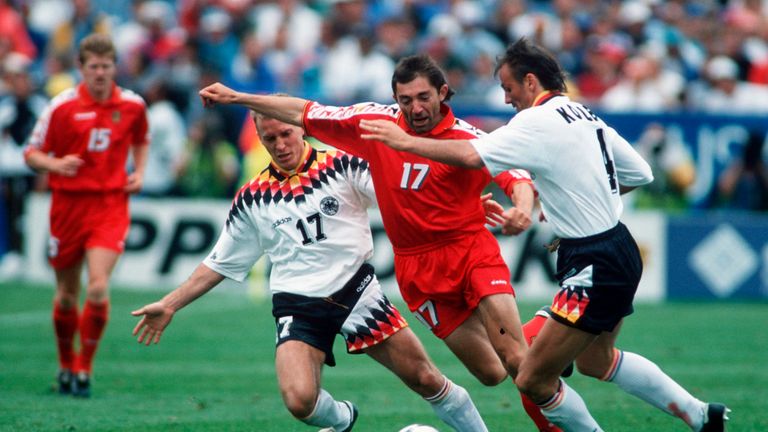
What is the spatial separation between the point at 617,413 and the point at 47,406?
173 inches

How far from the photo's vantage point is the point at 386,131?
22.1 ft

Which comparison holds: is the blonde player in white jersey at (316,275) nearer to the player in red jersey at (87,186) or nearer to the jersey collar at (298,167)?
the jersey collar at (298,167)

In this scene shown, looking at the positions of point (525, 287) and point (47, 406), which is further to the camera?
point (525, 287)

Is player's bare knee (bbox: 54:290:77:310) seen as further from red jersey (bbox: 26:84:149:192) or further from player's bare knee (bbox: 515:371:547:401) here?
player's bare knee (bbox: 515:371:547:401)

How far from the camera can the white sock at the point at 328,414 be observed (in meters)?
7.52

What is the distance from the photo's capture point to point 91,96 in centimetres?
1079

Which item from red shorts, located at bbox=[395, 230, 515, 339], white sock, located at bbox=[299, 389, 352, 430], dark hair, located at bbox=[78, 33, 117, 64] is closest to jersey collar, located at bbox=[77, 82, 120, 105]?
dark hair, located at bbox=[78, 33, 117, 64]

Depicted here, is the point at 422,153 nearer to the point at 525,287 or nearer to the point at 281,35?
the point at 525,287

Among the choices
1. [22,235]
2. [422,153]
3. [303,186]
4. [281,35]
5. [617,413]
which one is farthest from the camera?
[281,35]

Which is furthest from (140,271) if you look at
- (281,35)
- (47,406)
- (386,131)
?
(386,131)

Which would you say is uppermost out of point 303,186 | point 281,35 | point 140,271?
point 281,35

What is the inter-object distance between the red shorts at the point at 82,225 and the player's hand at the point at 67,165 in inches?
14.4

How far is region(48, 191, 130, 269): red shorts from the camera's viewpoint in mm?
10562

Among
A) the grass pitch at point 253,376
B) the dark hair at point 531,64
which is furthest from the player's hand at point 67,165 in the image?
the dark hair at point 531,64
